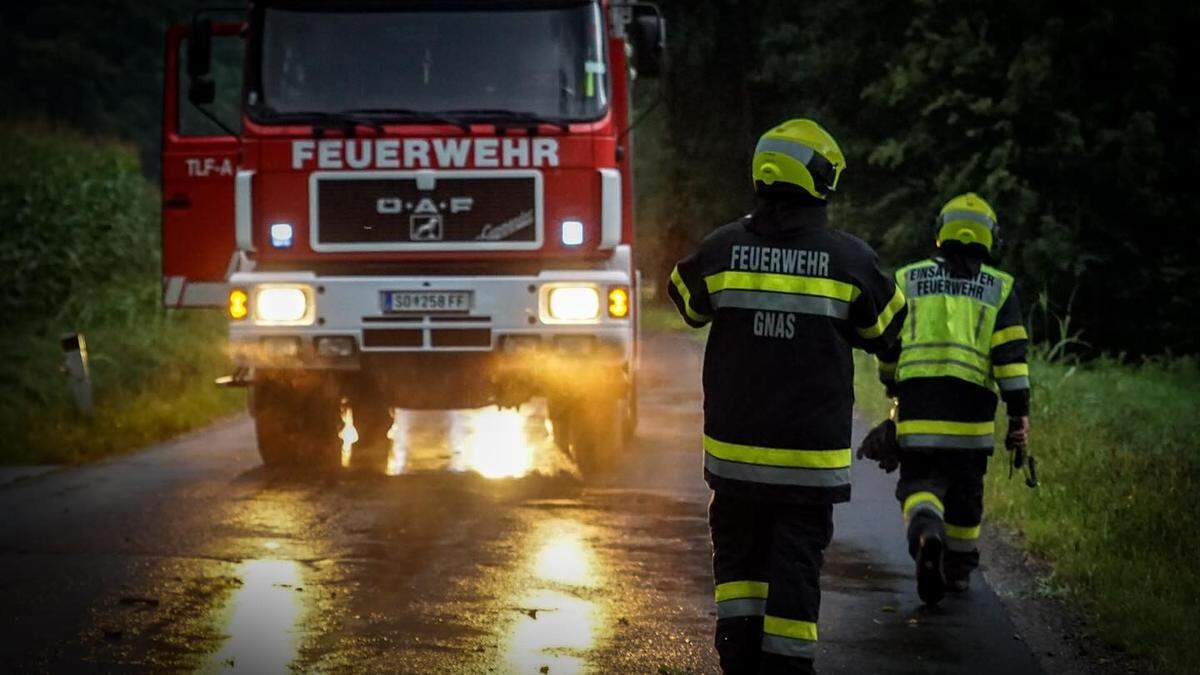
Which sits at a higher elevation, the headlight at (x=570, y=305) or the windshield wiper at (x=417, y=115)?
the windshield wiper at (x=417, y=115)

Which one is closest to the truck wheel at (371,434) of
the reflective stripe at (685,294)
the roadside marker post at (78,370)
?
the roadside marker post at (78,370)

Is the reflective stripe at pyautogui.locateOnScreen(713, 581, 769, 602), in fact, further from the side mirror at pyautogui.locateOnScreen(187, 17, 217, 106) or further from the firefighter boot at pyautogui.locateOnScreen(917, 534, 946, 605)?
the side mirror at pyautogui.locateOnScreen(187, 17, 217, 106)

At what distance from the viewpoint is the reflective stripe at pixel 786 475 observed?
5312 mm

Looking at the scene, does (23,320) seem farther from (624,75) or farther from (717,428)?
(717,428)

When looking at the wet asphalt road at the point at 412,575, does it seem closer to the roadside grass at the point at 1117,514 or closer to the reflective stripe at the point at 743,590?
the roadside grass at the point at 1117,514

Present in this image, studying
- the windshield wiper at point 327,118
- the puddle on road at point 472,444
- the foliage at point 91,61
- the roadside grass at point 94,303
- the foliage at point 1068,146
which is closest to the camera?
the windshield wiper at point 327,118

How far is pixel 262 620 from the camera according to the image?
6902mm

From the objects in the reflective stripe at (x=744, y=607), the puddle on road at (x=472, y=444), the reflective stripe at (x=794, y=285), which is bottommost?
the puddle on road at (x=472, y=444)

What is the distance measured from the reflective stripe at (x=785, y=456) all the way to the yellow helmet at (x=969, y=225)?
89.7 inches

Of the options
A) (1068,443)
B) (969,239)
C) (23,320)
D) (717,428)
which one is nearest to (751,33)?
(23,320)

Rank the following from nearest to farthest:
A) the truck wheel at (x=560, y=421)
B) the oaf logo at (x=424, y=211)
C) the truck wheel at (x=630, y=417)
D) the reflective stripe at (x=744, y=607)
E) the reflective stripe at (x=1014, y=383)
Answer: the reflective stripe at (x=744, y=607), the reflective stripe at (x=1014, y=383), the oaf logo at (x=424, y=211), the truck wheel at (x=560, y=421), the truck wheel at (x=630, y=417)

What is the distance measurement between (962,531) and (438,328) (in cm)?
394

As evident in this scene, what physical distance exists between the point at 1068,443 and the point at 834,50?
17294 millimetres

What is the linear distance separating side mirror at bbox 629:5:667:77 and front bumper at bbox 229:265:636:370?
140cm
